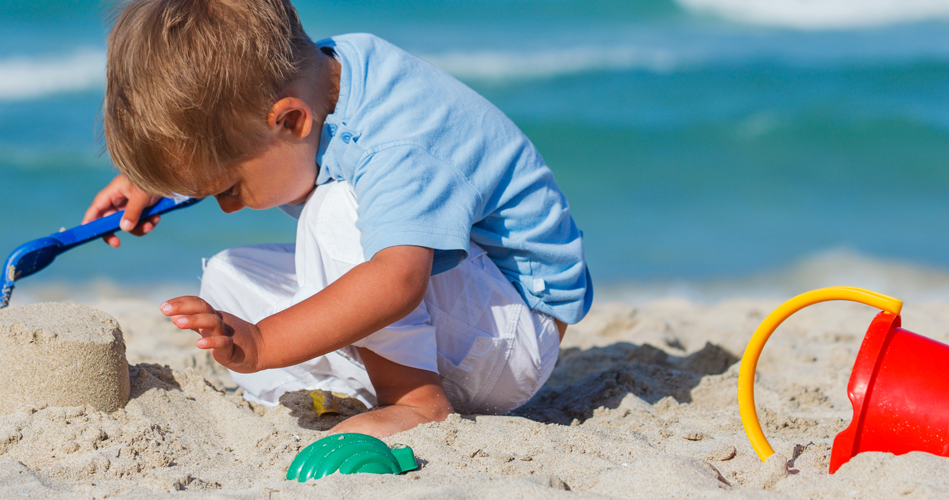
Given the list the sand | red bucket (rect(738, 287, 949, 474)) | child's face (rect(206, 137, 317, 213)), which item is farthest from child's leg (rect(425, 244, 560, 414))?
red bucket (rect(738, 287, 949, 474))

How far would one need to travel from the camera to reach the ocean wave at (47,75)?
7980mm

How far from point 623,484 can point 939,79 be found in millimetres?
8402

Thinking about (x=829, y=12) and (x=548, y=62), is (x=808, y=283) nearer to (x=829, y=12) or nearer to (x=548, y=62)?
(x=548, y=62)

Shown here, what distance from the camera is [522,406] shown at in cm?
205

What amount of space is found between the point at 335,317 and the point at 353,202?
1.06ft

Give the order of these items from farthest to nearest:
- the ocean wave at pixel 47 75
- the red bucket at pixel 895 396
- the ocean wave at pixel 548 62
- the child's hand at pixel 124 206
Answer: the ocean wave at pixel 548 62
the ocean wave at pixel 47 75
the child's hand at pixel 124 206
the red bucket at pixel 895 396

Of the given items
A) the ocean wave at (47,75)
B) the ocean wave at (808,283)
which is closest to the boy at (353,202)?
the ocean wave at (808,283)

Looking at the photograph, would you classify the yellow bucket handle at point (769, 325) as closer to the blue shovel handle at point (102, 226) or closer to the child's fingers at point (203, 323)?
→ the child's fingers at point (203, 323)

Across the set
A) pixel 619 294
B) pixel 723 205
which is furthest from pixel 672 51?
pixel 619 294

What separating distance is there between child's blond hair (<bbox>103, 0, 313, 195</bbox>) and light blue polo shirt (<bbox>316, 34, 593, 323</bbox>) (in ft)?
0.57

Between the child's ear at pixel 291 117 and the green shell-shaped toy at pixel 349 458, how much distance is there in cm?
61

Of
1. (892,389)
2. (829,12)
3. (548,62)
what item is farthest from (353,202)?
(829,12)

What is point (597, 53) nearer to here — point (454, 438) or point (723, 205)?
point (723, 205)

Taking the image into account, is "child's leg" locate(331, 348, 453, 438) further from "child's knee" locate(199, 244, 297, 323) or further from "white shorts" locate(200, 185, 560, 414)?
"child's knee" locate(199, 244, 297, 323)
